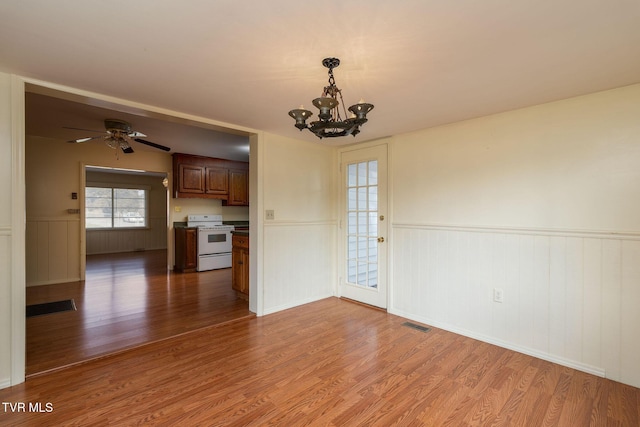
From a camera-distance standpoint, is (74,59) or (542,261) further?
(542,261)

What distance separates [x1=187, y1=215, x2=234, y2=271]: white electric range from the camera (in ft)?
19.1

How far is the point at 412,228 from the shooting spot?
3.41 m

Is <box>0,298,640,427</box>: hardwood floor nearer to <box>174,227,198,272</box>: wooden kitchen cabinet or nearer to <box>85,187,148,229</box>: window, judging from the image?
<box>174,227,198,272</box>: wooden kitchen cabinet

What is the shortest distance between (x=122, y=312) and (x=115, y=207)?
6211 mm

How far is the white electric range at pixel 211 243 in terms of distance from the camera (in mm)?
5812

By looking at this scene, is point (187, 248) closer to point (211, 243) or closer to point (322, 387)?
point (211, 243)

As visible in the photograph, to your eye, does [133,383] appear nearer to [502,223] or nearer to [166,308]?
[166,308]

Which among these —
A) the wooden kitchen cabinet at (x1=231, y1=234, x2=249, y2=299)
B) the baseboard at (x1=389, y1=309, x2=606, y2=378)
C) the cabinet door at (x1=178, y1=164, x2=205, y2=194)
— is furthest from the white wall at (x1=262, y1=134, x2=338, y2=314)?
the cabinet door at (x1=178, y1=164, x2=205, y2=194)

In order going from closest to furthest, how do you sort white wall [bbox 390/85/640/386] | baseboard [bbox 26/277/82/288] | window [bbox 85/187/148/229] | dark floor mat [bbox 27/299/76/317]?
white wall [bbox 390/85/640/386]
dark floor mat [bbox 27/299/76/317]
baseboard [bbox 26/277/82/288]
window [bbox 85/187/148/229]

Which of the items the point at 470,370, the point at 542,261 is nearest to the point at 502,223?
the point at 542,261

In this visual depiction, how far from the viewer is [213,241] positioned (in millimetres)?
5957

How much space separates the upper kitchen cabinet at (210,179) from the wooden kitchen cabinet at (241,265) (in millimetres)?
2262

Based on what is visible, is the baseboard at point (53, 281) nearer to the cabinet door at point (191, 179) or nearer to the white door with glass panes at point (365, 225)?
the cabinet door at point (191, 179)

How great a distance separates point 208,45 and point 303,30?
1.85 feet
